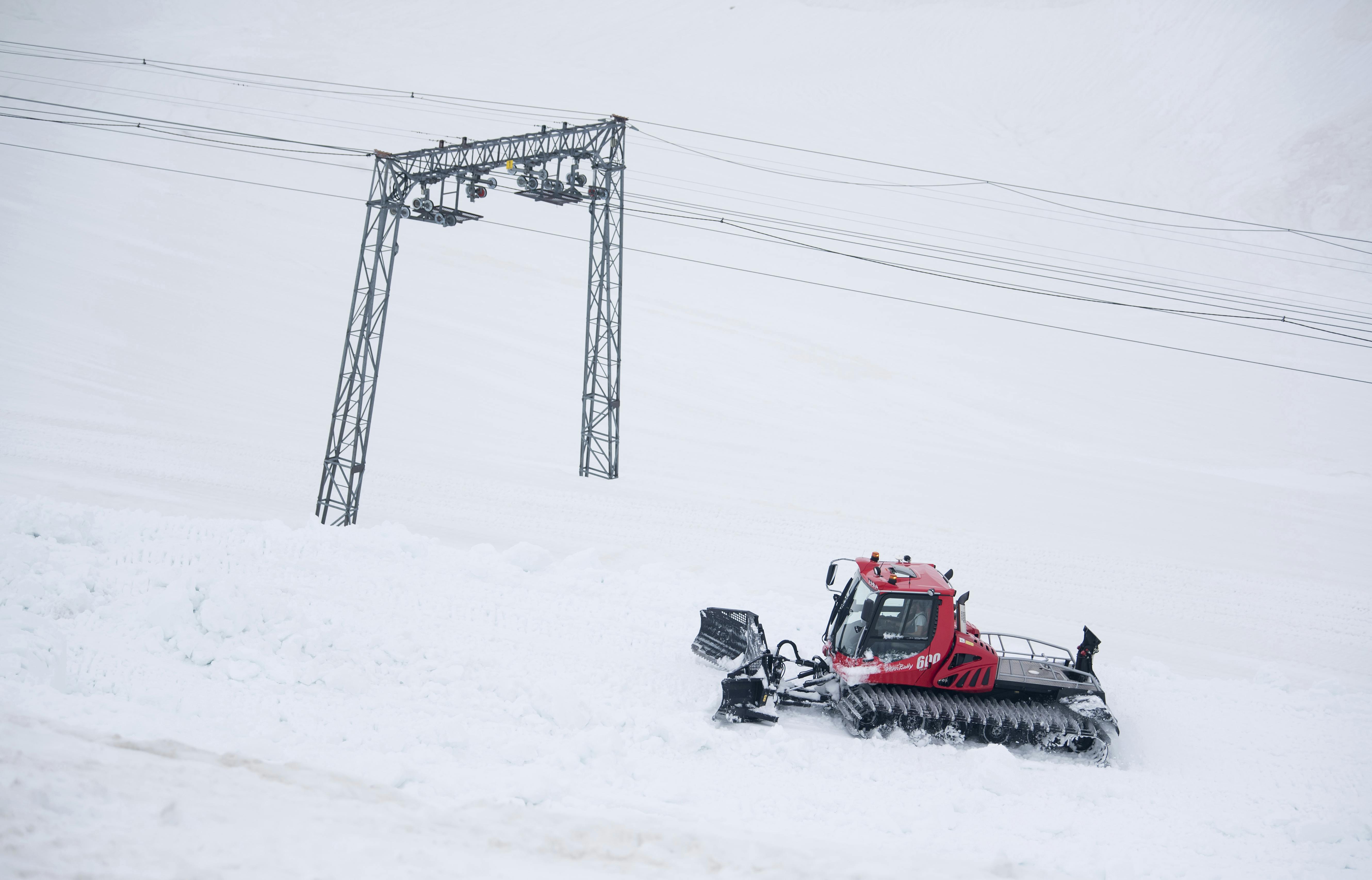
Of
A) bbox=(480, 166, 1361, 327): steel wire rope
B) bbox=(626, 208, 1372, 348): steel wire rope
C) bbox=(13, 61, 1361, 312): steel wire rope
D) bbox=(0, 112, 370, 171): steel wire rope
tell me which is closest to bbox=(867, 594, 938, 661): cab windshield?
bbox=(626, 208, 1372, 348): steel wire rope

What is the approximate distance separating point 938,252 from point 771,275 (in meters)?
9.51

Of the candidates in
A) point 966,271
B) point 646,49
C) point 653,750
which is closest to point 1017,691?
point 653,750

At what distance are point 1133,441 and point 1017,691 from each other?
22.4 m

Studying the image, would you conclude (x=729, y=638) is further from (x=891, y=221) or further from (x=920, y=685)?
(x=891, y=221)

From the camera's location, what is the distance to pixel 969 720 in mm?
9055

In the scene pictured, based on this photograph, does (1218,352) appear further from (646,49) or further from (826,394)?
(646,49)

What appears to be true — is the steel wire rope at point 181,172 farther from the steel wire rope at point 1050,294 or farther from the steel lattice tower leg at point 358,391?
the steel lattice tower leg at point 358,391

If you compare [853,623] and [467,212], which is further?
[467,212]

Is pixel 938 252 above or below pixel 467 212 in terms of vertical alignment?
above

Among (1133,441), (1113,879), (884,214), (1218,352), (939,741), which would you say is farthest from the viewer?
(884,214)

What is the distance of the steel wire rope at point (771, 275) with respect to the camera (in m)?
36.7

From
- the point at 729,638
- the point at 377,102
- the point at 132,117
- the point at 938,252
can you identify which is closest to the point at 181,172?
the point at 132,117

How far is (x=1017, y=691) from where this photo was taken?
9.52 m

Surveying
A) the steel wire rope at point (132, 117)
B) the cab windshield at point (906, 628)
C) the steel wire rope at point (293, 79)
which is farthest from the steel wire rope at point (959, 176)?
the cab windshield at point (906, 628)
